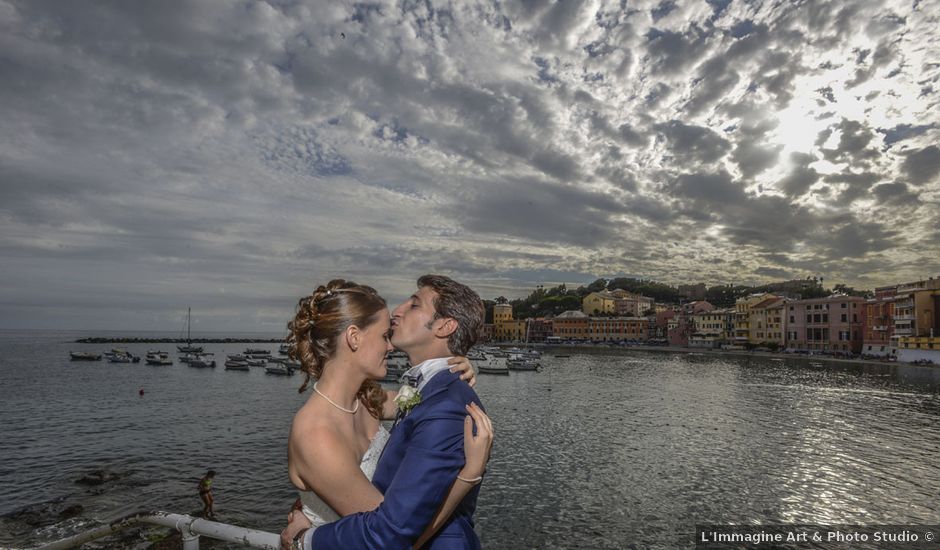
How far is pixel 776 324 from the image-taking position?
117812 mm

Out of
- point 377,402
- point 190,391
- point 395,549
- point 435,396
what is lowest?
point 190,391

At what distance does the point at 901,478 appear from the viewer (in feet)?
70.6

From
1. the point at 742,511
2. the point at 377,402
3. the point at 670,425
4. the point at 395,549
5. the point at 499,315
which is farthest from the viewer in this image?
the point at 499,315

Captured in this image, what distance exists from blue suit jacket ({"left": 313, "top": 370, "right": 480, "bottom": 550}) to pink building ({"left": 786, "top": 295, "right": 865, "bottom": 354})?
123418 millimetres

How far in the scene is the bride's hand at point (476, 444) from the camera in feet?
6.72

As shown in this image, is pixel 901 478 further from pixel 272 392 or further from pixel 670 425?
pixel 272 392

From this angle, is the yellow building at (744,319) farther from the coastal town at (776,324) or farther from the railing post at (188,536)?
the railing post at (188,536)

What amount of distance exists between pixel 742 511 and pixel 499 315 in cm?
16711

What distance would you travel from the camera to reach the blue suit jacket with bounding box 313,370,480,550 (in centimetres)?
196

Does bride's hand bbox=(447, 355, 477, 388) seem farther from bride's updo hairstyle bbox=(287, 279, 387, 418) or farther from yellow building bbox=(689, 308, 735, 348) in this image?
yellow building bbox=(689, 308, 735, 348)

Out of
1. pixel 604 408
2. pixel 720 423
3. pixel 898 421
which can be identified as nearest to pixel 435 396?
pixel 720 423

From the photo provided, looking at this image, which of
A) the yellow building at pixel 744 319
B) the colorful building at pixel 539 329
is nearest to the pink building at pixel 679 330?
the yellow building at pixel 744 319

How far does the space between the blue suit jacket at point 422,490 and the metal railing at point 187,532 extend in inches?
55.7

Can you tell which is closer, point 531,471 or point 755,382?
point 531,471
